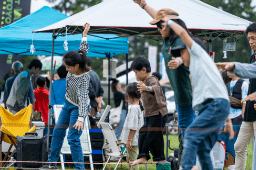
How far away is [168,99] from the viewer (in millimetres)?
14977

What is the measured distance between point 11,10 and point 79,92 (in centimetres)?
615

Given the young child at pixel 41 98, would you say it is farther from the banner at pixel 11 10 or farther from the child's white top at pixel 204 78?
the child's white top at pixel 204 78

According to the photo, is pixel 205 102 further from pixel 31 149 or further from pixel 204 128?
pixel 31 149

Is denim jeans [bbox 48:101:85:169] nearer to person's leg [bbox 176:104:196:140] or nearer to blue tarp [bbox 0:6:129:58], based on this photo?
person's leg [bbox 176:104:196:140]

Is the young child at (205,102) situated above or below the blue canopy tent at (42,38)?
below

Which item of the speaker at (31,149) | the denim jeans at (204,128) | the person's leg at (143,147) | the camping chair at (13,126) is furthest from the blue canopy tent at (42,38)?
the denim jeans at (204,128)

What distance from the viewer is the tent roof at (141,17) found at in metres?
5.43

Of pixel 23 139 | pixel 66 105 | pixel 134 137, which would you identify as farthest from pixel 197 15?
pixel 23 139

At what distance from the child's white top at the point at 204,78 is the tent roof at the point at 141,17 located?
2732 millimetres

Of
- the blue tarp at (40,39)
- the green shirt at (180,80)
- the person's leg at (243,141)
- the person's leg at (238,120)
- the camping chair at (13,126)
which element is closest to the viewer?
the green shirt at (180,80)

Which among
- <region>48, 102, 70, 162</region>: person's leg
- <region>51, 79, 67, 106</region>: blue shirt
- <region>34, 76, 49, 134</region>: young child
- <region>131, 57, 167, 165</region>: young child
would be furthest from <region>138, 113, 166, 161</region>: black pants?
<region>34, 76, 49, 134</region>: young child

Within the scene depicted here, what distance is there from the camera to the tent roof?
5.43 meters

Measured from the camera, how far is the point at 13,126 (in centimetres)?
554

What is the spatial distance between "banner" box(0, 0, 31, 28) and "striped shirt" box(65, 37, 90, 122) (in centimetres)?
580
